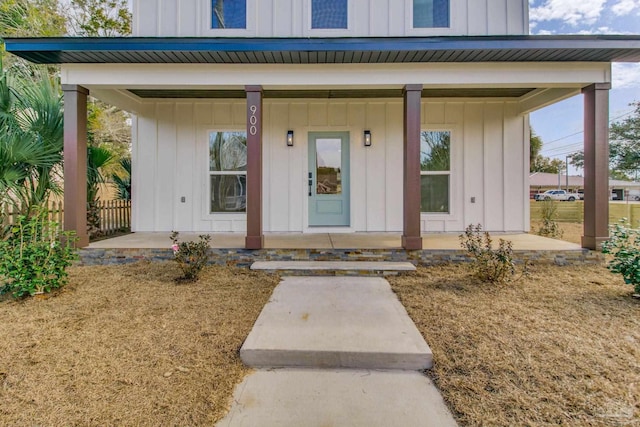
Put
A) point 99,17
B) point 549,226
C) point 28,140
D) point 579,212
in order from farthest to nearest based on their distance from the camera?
point 99,17
point 579,212
point 549,226
point 28,140

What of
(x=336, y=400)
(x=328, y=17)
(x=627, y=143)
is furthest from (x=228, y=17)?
(x=627, y=143)

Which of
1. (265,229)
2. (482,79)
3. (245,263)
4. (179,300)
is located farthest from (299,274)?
(482,79)

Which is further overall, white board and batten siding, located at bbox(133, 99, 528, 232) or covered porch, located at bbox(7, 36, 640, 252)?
white board and batten siding, located at bbox(133, 99, 528, 232)

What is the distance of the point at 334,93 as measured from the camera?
6.75m

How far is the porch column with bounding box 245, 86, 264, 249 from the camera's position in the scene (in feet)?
17.6

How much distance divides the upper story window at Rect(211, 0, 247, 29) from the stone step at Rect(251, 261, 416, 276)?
455 centimetres

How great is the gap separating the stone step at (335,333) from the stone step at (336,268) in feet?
2.15

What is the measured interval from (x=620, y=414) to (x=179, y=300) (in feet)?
12.4

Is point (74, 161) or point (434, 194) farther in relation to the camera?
point (434, 194)

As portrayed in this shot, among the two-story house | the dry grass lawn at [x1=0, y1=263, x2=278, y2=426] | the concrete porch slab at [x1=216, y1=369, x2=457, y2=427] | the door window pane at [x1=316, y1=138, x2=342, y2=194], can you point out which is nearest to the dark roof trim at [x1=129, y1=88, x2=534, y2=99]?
the two-story house

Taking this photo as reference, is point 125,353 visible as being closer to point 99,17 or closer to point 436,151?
point 436,151

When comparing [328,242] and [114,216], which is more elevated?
[114,216]

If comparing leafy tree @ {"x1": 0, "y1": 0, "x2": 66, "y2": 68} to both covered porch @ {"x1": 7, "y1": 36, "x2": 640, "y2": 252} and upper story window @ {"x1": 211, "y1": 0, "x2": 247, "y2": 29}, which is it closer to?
covered porch @ {"x1": 7, "y1": 36, "x2": 640, "y2": 252}

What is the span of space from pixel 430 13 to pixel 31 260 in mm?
7191
